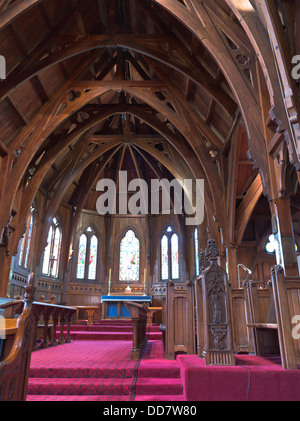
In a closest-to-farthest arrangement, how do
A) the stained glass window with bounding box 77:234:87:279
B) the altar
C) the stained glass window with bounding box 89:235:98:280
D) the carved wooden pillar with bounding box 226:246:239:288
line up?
the carved wooden pillar with bounding box 226:246:239:288, the altar, the stained glass window with bounding box 77:234:87:279, the stained glass window with bounding box 89:235:98:280

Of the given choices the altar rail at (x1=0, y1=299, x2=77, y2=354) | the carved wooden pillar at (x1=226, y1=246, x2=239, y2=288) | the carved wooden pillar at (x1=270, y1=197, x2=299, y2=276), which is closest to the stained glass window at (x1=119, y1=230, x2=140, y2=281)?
the altar rail at (x1=0, y1=299, x2=77, y2=354)

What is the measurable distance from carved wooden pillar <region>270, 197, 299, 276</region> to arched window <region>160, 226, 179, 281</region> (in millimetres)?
9996

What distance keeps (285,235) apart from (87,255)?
1193cm

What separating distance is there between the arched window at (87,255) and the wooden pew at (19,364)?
43.4 ft

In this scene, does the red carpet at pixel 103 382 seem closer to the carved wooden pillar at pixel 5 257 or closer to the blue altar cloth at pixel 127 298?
the carved wooden pillar at pixel 5 257

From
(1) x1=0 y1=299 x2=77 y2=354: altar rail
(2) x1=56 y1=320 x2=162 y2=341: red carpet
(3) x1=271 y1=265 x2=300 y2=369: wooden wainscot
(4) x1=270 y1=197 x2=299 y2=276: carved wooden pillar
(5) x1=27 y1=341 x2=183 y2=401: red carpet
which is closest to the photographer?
(3) x1=271 y1=265 x2=300 y2=369: wooden wainscot

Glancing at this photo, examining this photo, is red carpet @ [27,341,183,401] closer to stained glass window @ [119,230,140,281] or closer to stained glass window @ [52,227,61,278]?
stained glass window @ [52,227,61,278]

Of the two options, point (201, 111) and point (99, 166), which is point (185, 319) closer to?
point (201, 111)

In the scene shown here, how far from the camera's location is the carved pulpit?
11.6 feet

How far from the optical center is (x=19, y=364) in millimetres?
2152

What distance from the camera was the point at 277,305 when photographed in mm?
3420

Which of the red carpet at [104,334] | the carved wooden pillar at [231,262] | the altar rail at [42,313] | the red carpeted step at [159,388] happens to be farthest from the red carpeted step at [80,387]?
the red carpet at [104,334]

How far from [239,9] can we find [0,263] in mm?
8253
